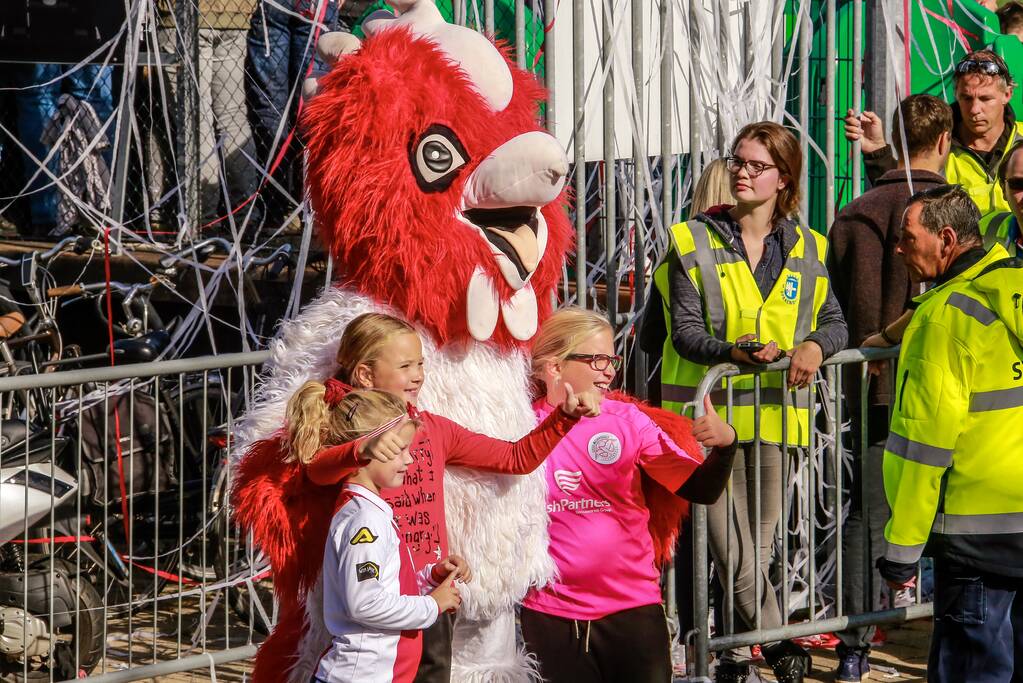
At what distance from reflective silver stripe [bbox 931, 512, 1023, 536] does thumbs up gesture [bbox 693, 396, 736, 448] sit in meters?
0.69

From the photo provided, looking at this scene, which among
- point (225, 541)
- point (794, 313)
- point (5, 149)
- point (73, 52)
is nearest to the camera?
point (794, 313)

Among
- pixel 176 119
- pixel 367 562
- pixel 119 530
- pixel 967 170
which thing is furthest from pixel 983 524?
pixel 176 119

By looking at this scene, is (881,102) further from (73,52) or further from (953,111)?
(73,52)

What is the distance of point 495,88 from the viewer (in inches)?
131

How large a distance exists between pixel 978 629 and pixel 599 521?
0.96 m

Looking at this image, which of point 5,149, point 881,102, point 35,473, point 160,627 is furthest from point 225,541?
point 5,149

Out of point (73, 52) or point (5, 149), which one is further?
point (5, 149)

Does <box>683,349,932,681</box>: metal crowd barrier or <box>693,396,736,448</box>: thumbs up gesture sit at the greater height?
<box>693,396,736,448</box>: thumbs up gesture

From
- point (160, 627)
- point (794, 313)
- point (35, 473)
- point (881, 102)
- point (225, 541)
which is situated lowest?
point (160, 627)

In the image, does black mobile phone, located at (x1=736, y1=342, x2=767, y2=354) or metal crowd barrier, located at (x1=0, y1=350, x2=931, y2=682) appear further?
metal crowd barrier, located at (x1=0, y1=350, x2=931, y2=682)

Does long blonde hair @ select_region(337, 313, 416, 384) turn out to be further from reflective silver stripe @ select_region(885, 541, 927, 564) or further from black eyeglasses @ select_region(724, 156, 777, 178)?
black eyeglasses @ select_region(724, 156, 777, 178)

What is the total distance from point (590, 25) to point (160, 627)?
8.65ft

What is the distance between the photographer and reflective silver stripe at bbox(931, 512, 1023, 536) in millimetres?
3498

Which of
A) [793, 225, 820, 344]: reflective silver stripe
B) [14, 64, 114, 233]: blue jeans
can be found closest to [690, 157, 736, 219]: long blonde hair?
[793, 225, 820, 344]: reflective silver stripe
